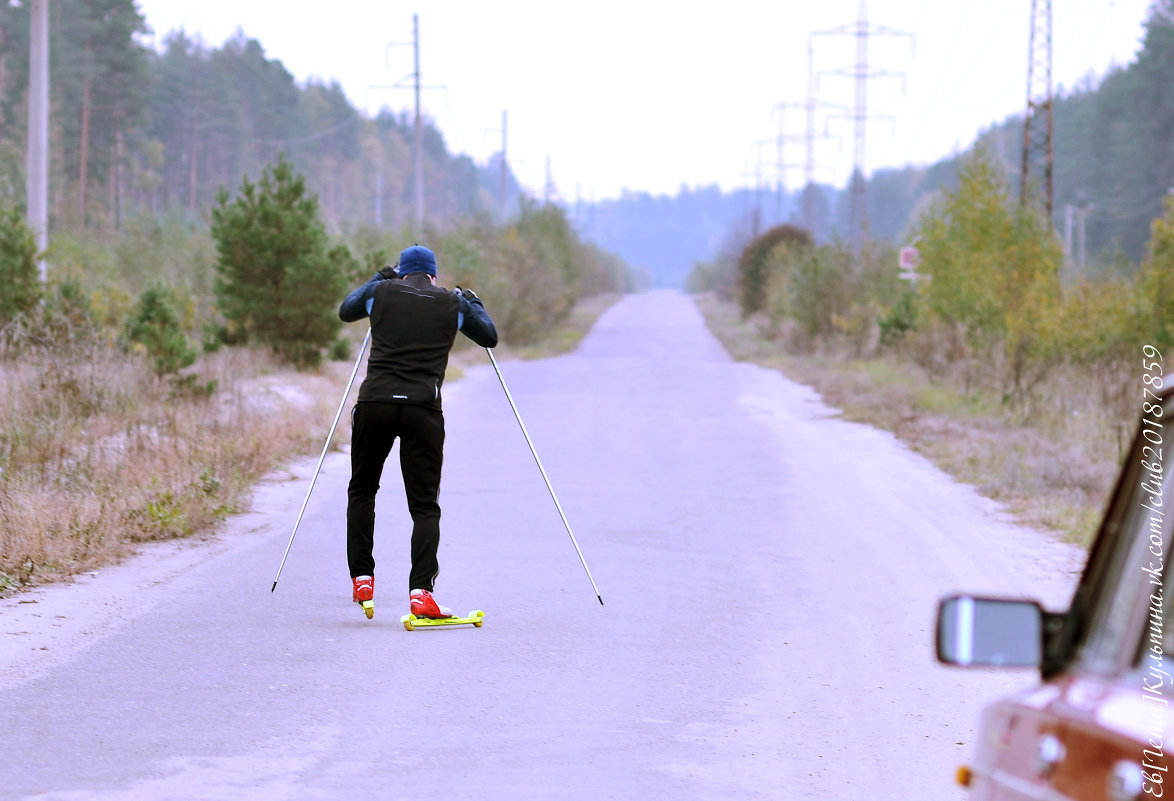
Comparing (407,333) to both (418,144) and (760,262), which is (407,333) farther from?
(760,262)

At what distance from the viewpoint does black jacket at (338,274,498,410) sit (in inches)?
293

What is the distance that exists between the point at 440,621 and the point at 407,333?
1.47 metres

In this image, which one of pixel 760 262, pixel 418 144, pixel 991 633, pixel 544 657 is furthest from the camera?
pixel 760 262

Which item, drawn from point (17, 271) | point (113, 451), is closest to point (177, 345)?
point (17, 271)

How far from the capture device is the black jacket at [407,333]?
7.43 metres

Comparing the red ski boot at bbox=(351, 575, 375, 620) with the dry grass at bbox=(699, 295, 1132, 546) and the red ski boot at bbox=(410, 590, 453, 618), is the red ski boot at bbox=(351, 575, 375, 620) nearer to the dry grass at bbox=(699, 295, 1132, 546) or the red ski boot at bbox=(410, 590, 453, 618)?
the red ski boot at bbox=(410, 590, 453, 618)

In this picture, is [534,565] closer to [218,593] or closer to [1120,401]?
[218,593]

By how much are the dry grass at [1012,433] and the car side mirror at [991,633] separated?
8.72 metres

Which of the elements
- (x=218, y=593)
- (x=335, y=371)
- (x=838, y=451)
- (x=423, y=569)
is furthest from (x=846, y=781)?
(x=335, y=371)

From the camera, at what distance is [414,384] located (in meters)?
7.44

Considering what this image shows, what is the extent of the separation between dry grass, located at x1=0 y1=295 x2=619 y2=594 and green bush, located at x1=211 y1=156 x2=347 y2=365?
2.03m

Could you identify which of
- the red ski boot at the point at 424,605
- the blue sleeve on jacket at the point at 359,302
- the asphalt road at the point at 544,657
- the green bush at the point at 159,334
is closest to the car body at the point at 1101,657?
the asphalt road at the point at 544,657

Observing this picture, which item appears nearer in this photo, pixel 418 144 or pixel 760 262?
pixel 418 144

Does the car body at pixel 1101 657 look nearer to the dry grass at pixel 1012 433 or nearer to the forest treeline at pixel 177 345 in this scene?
the forest treeline at pixel 177 345
